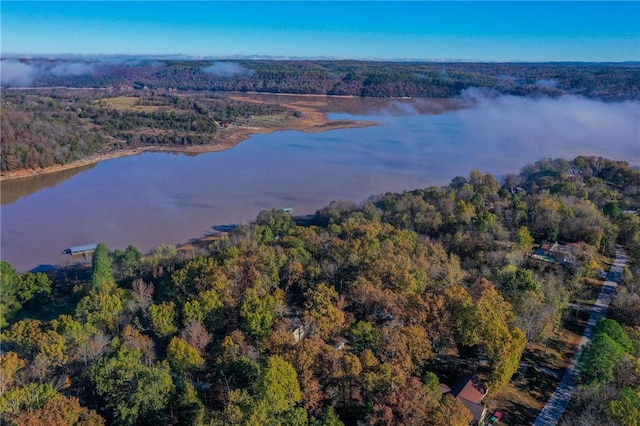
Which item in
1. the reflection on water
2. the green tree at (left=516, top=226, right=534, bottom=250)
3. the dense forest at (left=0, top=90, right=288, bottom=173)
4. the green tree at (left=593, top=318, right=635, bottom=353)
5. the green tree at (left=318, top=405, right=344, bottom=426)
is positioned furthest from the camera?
the dense forest at (left=0, top=90, right=288, bottom=173)

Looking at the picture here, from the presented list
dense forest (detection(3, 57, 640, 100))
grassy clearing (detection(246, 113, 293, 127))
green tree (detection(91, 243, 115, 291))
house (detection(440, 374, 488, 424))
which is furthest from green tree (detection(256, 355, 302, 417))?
dense forest (detection(3, 57, 640, 100))

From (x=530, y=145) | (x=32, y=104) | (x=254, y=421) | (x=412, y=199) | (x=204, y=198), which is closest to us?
(x=254, y=421)

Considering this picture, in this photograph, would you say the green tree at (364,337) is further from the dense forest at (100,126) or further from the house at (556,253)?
the dense forest at (100,126)

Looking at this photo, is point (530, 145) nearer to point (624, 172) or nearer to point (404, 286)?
point (624, 172)

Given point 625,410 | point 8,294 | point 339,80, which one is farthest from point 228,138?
point 339,80

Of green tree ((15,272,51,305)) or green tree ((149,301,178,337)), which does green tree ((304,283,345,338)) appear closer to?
green tree ((149,301,178,337))

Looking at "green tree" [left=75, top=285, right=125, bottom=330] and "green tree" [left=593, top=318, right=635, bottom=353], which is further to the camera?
"green tree" [left=75, top=285, right=125, bottom=330]

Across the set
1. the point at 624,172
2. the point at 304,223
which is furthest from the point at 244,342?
the point at 624,172

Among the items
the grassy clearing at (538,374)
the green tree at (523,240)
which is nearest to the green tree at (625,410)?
the grassy clearing at (538,374)
